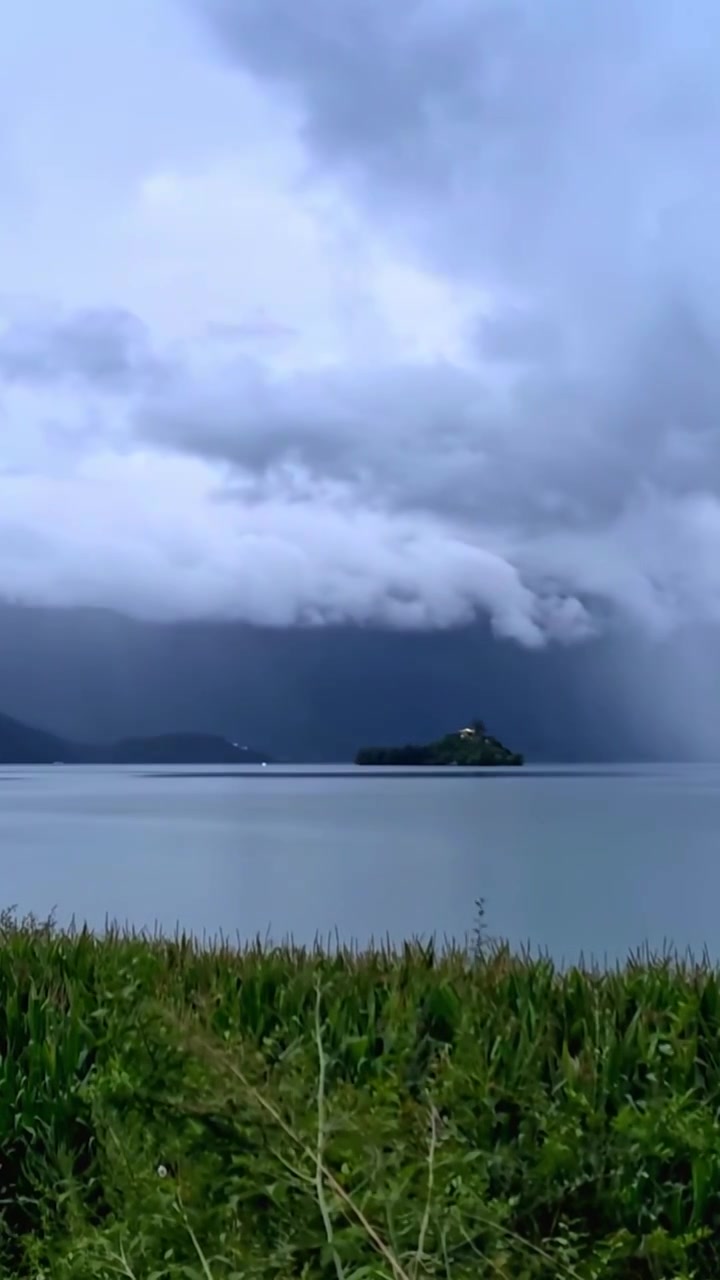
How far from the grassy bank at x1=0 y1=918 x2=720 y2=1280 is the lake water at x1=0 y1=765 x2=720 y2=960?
2874 mm

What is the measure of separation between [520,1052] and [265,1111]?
1145 millimetres

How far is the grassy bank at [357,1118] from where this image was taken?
242cm

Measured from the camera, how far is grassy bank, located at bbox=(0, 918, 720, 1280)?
2.42 m

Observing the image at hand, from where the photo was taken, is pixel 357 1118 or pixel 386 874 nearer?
pixel 357 1118

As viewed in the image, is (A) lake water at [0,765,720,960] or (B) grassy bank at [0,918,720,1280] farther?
(A) lake water at [0,765,720,960]

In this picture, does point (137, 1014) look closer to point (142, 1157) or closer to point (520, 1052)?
point (142, 1157)

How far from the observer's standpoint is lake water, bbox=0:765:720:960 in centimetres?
2041

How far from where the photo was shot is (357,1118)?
8.31 feet

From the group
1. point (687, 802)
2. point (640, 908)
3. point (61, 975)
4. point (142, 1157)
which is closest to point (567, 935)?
point (640, 908)

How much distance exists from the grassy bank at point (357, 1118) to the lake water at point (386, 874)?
287 cm

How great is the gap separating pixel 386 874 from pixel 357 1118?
26.0 metres

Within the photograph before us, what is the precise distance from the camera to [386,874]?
2822 cm

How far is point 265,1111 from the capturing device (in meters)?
2.47

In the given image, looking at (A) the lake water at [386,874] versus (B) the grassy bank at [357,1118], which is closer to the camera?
(B) the grassy bank at [357,1118]
